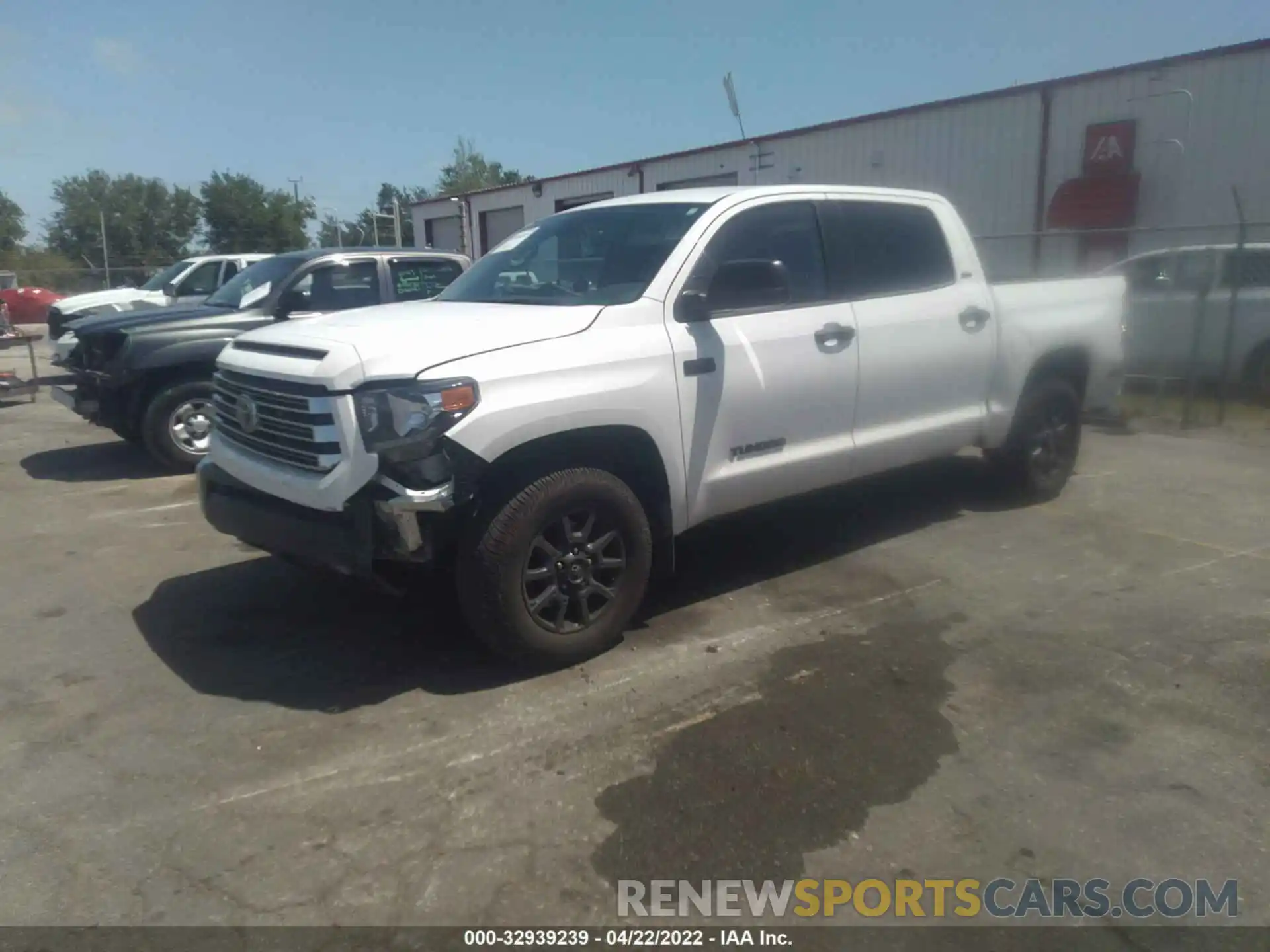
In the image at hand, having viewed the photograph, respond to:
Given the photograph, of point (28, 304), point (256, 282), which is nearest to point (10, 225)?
point (28, 304)

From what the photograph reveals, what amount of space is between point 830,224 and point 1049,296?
214cm

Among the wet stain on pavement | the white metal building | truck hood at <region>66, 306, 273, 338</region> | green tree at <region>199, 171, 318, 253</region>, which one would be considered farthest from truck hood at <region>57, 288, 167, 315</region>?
green tree at <region>199, 171, 318, 253</region>

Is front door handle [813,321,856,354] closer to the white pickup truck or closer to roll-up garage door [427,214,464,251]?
the white pickup truck

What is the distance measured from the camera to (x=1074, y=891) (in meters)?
2.77

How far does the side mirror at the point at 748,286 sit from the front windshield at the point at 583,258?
11.5 inches

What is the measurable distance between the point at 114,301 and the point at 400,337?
15684 millimetres

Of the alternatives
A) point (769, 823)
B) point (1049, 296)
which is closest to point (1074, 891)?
point (769, 823)

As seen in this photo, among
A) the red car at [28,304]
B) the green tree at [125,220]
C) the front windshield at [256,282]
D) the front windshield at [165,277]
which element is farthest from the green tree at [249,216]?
the front windshield at [256,282]

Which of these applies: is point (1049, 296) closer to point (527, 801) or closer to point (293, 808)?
point (527, 801)

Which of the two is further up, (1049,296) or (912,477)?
(1049,296)

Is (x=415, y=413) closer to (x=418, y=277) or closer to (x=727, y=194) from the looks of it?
(x=727, y=194)

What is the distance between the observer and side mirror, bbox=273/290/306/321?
8094 millimetres

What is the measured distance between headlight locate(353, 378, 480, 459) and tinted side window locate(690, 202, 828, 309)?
144 centimetres

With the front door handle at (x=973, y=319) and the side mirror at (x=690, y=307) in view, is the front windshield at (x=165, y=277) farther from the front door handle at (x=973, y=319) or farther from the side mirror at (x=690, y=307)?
the side mirror at (x=690, y=307)
